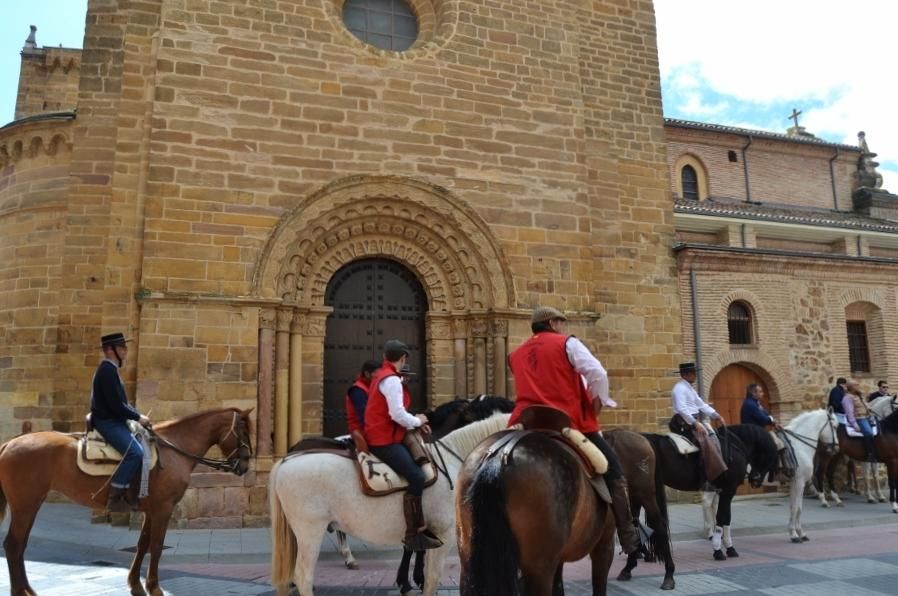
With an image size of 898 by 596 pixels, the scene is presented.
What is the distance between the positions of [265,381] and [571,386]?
576 centimetres

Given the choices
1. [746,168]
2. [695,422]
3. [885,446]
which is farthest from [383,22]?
[746,168]

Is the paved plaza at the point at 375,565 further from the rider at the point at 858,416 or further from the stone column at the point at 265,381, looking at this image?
the rider at the point at 858,416

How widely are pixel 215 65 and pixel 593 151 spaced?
264 inches

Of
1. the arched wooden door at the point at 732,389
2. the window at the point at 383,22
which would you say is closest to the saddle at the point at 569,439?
the window at the point at 383,22

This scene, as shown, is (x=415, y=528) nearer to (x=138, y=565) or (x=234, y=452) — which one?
(x=234, y=452)

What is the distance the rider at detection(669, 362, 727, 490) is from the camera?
7.48 metres

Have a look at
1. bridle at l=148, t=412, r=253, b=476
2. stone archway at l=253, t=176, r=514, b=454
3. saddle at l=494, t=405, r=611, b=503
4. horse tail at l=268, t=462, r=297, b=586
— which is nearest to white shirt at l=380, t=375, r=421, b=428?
horse tail at l=268, t=462, r=297, b=586

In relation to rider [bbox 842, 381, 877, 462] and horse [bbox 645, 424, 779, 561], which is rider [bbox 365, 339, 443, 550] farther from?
rider [bbox 842, 381, 877, 462]

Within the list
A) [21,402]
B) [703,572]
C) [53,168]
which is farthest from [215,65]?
[703,572]

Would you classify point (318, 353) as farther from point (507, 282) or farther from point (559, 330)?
point (559, 330)

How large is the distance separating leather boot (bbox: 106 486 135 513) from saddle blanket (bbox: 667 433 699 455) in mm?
5767

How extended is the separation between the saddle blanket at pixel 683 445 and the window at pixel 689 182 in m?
15.6

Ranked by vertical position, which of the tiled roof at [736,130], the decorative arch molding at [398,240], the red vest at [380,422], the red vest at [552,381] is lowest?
the red vest at [380,422]

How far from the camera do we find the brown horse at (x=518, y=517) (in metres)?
3.50
